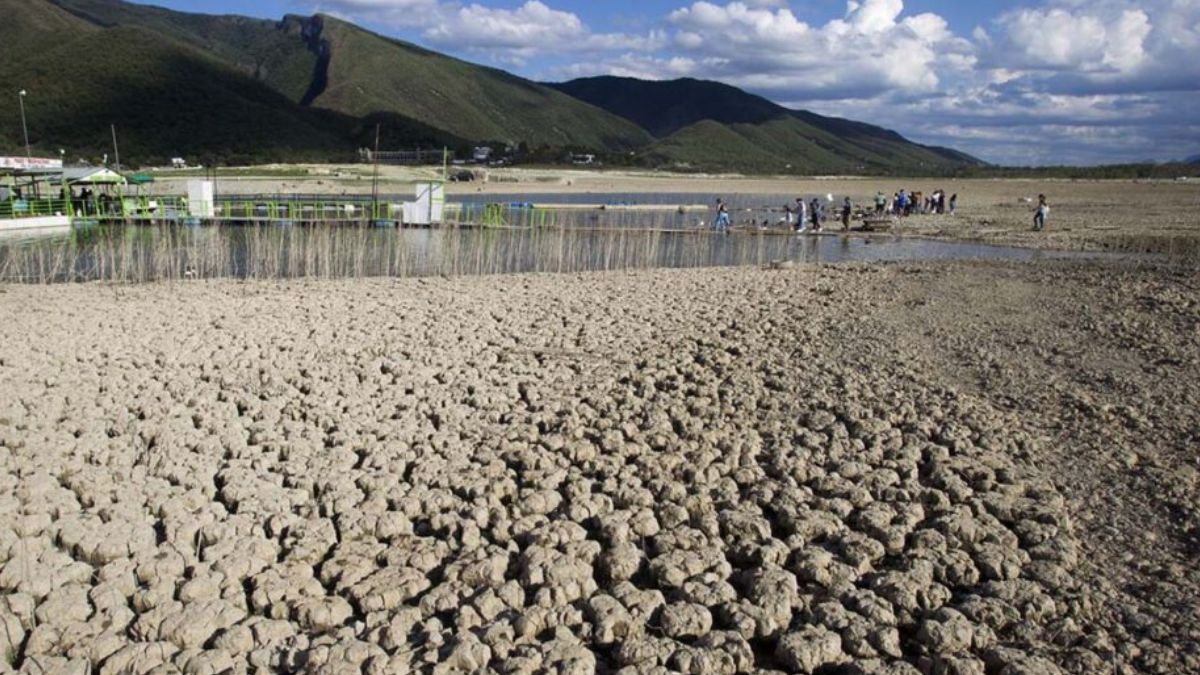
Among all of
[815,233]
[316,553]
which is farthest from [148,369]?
[815,233]

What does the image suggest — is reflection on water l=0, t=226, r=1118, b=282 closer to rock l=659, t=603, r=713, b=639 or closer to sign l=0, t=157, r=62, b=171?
sign l=0, t=157, r=62, b=171

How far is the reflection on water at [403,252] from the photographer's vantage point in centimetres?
2084

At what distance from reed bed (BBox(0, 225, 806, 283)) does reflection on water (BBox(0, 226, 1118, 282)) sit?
0.05 m

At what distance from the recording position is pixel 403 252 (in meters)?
24.0

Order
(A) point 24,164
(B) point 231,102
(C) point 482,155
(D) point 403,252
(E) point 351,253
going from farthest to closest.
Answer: (C) point 482,155, (B) point 231,102, (A) point 24,164, (E) point 351,253, (D) point 403,252

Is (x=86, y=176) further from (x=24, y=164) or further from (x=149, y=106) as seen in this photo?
(x=149, y=106)

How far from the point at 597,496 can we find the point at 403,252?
18.5m

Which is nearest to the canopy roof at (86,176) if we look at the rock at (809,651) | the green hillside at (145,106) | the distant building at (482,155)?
the rock at (809,651)

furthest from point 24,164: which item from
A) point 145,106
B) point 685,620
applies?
point 145,106

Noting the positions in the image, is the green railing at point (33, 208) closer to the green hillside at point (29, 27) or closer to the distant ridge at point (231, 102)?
the distant ridge at point (231, 102)

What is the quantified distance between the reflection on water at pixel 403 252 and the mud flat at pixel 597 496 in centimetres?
864

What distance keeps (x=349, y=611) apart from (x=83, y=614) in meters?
1.63

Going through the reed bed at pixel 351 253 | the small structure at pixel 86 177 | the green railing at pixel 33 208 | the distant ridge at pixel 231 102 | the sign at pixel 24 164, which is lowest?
the reed bed at pixel 351 253

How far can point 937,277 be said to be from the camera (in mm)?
18438
